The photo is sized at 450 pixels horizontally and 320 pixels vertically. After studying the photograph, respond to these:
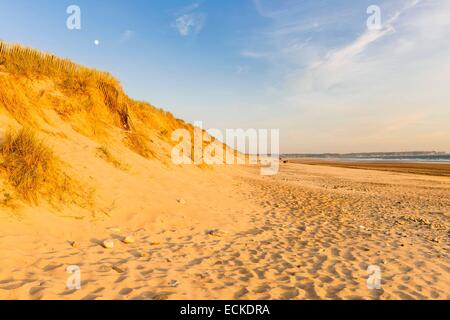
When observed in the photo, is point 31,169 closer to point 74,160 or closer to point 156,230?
point 74,160

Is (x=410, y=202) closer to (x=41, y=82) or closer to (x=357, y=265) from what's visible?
(x=357, y=265)

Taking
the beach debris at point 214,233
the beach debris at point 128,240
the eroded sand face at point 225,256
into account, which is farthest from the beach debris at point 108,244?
the beach debris at point 214,233

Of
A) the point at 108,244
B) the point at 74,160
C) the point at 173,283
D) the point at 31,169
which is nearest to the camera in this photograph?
the point at 173,283

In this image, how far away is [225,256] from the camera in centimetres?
598

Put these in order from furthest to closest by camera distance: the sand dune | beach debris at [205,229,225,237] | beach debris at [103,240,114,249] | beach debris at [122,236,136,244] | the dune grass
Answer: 1. beach debris at [205,229,225,237]
2. the dune grass
3. beach debris at [122,236,136,244]
4. beach debris at [103,240,114,249]
5. the sand dune

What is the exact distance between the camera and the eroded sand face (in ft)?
14.5

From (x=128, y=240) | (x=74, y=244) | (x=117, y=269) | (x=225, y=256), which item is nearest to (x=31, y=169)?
(x=74, y=244)

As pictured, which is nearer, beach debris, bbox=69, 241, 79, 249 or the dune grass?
beach debris, bbox=69, 241, 79, 249

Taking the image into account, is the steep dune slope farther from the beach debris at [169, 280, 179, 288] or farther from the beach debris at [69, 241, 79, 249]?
the beach debris at [169, 280, 179, 288]

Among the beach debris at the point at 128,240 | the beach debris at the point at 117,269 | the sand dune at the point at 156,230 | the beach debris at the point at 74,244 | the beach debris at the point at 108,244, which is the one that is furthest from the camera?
the beach debris at the point at 128,240

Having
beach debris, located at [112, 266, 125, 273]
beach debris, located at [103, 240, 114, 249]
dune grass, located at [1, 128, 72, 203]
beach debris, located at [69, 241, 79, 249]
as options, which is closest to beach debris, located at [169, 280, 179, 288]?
beach debris, located at [112, 266, 125, 273]

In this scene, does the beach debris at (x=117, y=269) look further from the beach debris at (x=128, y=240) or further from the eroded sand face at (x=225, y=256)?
the beach debris at (x=128, y=240)

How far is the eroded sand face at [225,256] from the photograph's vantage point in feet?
14.5
